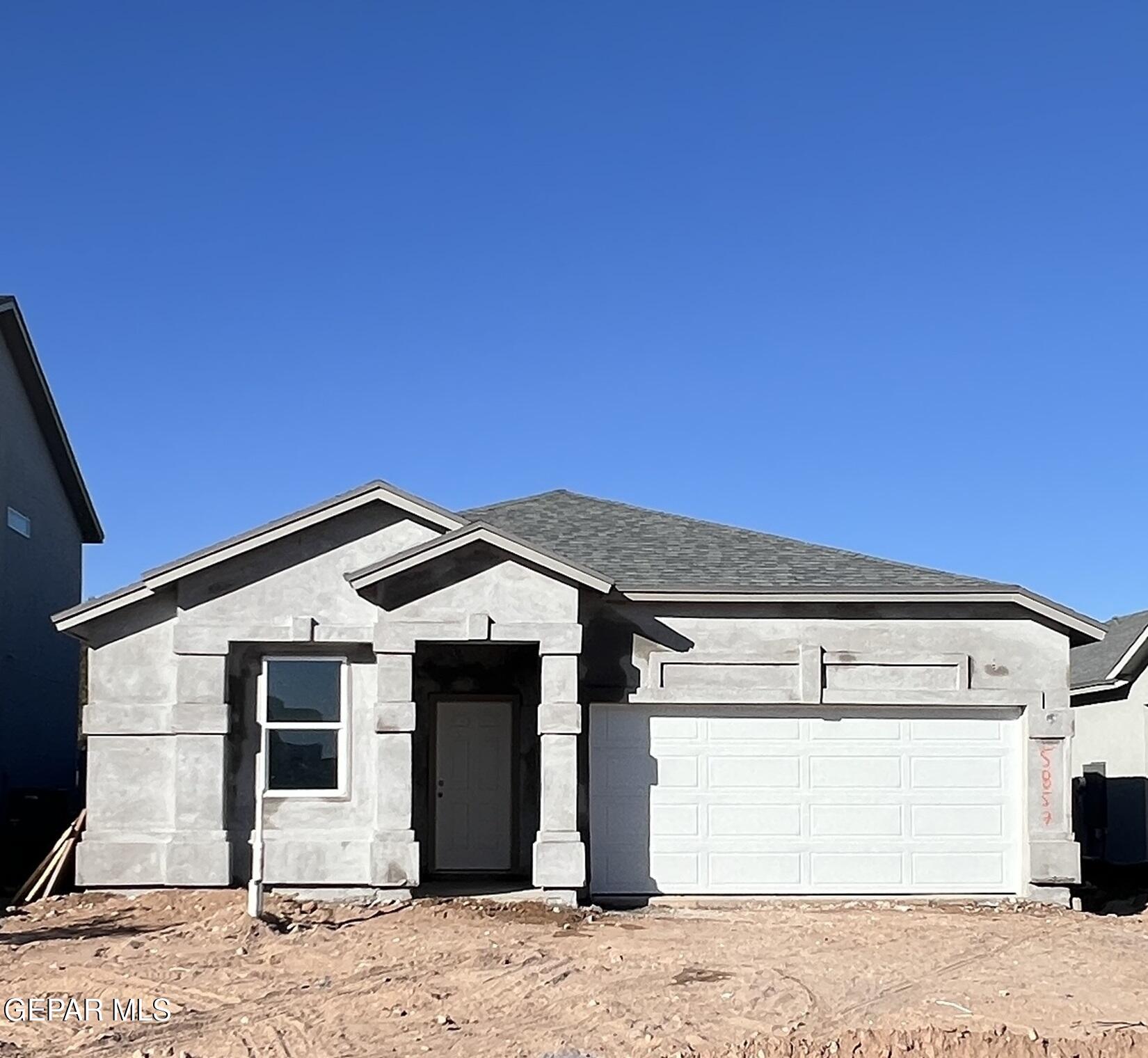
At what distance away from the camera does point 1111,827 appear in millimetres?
23656

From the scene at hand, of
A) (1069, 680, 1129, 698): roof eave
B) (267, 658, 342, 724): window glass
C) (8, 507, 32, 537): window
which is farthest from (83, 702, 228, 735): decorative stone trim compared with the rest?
(1069, 680, 1129, 698): roof eave

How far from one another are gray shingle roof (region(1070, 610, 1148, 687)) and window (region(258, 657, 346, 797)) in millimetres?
11957

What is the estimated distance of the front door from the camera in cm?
1834

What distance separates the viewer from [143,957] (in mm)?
12633

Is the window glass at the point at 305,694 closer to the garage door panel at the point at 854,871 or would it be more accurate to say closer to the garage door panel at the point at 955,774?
the garage door panel at the point at 854,871

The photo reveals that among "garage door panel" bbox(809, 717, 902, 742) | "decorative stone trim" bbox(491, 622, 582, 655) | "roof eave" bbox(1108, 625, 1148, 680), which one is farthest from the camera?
"roof eave" bbox(1108, 625, 1148, 680)

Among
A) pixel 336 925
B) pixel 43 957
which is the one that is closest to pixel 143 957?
pixel 43 957

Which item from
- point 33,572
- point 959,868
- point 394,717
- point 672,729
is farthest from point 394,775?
point 33,572

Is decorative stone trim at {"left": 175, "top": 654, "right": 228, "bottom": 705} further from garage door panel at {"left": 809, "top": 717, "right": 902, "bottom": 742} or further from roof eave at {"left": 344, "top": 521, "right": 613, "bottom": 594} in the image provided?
garage door panel at {"left": 809, "top": 717, "right": 902, "bottom": 742}

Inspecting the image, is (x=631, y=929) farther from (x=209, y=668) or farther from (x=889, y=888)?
(x=209, y=668)

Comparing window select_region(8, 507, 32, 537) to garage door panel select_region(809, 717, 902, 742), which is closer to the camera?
garage door panel select_region(809, 717, 902, 742)

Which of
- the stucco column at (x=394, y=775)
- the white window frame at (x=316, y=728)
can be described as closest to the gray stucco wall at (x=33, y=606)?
the white window frame at (x=316, y=728)

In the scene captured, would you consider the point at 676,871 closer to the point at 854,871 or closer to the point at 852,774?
the point at 854,871

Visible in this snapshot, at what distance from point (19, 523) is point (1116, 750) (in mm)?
17948
